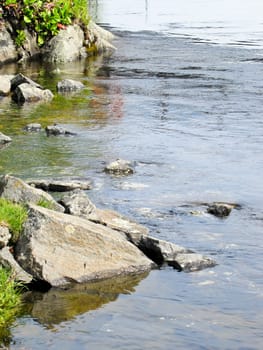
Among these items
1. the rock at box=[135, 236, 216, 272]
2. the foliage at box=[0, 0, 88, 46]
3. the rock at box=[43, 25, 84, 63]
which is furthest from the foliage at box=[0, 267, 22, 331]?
the rock at box=[43, 25, 84, 63]

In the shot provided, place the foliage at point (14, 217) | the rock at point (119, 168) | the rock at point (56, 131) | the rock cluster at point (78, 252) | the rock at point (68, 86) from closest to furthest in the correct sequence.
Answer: the rock cluster at point (78, 252)
the foliage at point (14, 217)
the rock at point (119, 168)
the rock at point (56, 131)
the rock at point (68, 86)

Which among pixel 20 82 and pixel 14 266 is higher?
pixel 14 266

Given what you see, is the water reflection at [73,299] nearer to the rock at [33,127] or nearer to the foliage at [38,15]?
the rock at [33,127]

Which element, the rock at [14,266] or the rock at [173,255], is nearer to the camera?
the rock at [14,266]

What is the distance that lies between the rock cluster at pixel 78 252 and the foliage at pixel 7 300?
1.64 ft

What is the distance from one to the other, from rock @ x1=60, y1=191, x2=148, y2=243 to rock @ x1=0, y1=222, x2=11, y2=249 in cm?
128

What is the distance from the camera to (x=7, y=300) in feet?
26.2

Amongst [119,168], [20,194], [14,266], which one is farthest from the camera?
[119,168]

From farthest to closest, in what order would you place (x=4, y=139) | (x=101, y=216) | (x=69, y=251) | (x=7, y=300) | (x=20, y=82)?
(x=20, y=82) < (x=4, y=139) < (x=101, y=216) < (x=69, y=251) < (x=7, y=300)

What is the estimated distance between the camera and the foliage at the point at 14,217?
9.32 meters

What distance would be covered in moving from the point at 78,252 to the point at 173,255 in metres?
1.11

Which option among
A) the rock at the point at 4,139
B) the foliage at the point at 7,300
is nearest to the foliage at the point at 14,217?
the foliage at the point at 7,300

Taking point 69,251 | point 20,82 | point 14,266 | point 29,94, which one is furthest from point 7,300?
point 20,82

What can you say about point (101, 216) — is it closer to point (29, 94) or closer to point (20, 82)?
point (29, 94)
